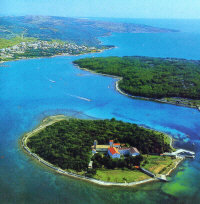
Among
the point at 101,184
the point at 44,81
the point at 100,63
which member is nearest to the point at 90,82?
the point at 44,81

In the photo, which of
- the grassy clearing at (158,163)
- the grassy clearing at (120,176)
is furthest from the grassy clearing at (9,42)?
the grassy clearing at (158,163)

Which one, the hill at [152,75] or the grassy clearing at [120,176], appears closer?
the grassy clearing at [120,176]

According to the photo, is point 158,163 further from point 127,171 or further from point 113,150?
point 113,150

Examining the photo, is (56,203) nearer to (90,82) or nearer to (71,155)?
(71,155)

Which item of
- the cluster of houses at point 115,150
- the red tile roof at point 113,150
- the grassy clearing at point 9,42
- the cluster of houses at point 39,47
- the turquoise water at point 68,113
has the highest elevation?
the grassy clearing at point 9,42

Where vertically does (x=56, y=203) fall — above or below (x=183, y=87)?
below

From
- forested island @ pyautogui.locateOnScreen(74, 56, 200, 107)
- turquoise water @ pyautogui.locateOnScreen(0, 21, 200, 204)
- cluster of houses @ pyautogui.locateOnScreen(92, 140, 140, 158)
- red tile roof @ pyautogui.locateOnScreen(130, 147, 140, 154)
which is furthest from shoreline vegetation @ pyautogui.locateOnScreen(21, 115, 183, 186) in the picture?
forested island @ pyautogui.locateOnScreen(74, 56, 200, 107)

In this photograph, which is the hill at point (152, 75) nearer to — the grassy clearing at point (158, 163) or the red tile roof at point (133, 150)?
the grassy clearing at point (158, 163)
